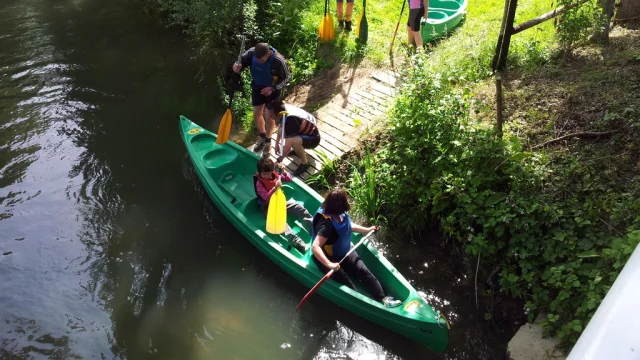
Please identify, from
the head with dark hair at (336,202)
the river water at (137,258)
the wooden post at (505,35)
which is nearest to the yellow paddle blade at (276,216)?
the river water at (137,258)

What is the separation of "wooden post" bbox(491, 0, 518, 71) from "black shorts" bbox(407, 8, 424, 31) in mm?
1537

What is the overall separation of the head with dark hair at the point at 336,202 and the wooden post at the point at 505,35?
A: 316 cm

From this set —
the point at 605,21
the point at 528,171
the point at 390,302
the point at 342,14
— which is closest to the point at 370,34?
the point at 342,14

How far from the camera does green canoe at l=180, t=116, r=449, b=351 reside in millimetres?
4051

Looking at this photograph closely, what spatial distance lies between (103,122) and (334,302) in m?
5.41

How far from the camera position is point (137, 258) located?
530cm

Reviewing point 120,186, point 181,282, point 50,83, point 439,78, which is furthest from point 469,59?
point 50,83

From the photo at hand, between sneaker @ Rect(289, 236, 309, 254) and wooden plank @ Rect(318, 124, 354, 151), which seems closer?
sneaker @ Rect(289, 236, 309, 254)

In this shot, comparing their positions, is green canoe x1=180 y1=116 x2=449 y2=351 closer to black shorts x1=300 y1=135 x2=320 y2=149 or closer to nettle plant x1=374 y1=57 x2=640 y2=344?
black shorts x1=300 y1=135 x2=320 y2=149

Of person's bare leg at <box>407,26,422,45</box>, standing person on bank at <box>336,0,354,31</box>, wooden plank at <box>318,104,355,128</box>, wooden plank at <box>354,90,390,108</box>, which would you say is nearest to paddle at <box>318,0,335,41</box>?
standing person on bank at <box>336,0,354,31</box>

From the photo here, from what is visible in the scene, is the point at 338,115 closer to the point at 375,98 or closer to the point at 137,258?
the point at 375,98

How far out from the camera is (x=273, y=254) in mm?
4891

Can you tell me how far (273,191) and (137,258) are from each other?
1.84 meters

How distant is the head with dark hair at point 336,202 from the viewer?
414cm
